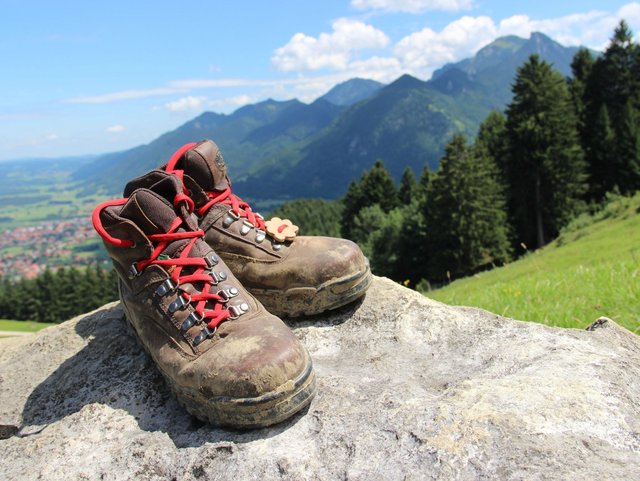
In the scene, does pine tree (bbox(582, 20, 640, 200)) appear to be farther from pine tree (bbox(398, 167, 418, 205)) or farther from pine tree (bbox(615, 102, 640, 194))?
pine tree (bbox(398, 167, 418, 205))

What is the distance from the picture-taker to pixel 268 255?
3.66 meters

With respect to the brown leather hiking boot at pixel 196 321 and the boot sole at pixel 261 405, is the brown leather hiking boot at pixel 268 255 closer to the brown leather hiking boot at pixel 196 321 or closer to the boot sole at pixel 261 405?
the brown leather hiking boot at pixel 196 321

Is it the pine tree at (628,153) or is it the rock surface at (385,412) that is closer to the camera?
the rock surface at (385,412)

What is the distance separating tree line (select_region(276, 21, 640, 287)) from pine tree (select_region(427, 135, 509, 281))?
8 cm

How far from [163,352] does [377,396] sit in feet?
4.32

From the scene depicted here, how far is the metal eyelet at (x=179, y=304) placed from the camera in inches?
114

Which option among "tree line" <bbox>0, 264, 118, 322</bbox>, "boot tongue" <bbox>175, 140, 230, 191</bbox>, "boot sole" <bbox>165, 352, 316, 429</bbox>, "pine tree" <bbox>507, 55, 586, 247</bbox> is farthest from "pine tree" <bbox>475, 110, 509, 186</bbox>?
"tree line" <bbox>0, 264, 118, 322</bbox>

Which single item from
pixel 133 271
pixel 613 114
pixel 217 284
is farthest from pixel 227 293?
pixel 613 114

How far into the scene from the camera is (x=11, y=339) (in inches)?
206

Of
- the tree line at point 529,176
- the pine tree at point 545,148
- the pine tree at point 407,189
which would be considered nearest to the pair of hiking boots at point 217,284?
the tree line at point 529,176

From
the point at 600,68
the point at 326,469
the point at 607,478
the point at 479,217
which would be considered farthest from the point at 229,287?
the point at 600,68

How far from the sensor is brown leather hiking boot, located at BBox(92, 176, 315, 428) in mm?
2486

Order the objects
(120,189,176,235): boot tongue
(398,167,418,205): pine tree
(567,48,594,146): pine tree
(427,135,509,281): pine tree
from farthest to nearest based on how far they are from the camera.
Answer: (398,167,418,205): pine tree < (567,48,594,146): pine tree < (427,135,509,281): pine tree < (120,189,176,235): boot tongue

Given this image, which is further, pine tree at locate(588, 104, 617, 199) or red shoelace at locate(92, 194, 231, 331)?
pine tree at locate(588, 104, 617, 199)
